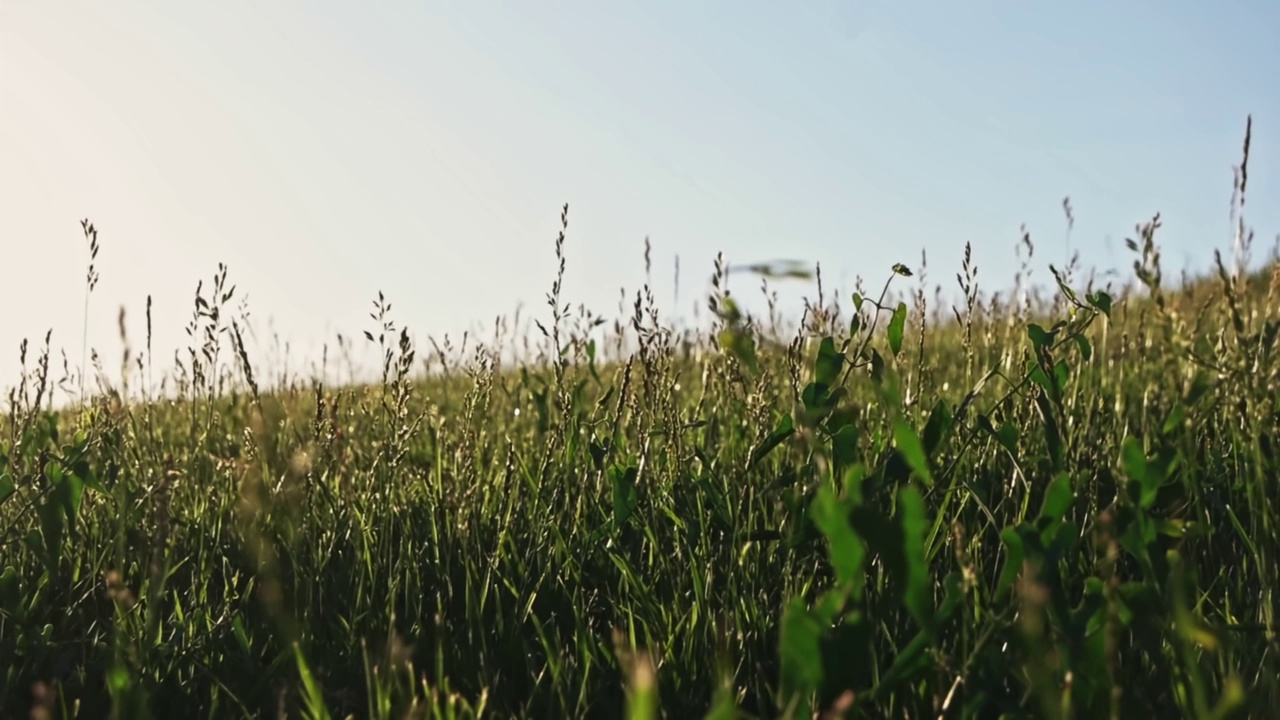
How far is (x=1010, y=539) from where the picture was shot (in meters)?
1.06

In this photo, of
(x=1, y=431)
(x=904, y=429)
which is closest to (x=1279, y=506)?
(x=904, y=429)

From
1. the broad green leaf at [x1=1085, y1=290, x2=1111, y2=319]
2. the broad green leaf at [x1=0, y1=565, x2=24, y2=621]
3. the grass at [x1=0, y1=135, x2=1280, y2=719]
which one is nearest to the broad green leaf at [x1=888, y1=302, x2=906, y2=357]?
the grass at [x1=0, y1=135, x2=1280, y2=719]

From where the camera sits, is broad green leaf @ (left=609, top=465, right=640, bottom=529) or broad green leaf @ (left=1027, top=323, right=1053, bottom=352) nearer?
broad green leaf @ (left=1027, top=323, right=1053, bottom=352)

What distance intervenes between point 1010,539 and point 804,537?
57 cm

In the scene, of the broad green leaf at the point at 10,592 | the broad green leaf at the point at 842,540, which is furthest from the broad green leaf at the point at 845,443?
the broad green leaf at the point at 10,592

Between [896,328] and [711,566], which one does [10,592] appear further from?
[896,328]

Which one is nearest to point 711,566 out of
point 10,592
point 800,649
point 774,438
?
point 774,438

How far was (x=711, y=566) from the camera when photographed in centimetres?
160

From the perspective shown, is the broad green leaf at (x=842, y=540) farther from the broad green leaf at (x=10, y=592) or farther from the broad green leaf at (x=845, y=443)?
the broad green leaf at (x=10, y=592)

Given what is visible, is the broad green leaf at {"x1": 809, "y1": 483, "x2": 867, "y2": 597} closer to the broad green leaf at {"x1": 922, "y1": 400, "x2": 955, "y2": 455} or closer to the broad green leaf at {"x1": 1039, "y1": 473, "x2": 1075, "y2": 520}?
the broad green leaf at {"x1": 1039, "y1": 473, "x2": 1075, "y2": 520}

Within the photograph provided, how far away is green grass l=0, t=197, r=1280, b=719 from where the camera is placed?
3.56 feet

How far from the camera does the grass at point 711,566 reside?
108 centimetres

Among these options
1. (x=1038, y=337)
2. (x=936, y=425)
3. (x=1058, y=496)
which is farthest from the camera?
(x=1038, y=337)

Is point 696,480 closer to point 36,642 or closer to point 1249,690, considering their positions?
point 1249,690
